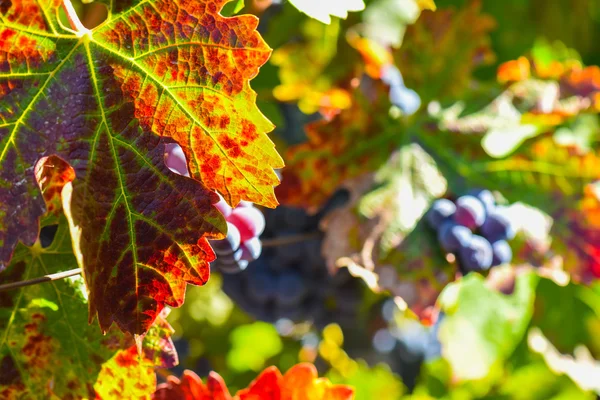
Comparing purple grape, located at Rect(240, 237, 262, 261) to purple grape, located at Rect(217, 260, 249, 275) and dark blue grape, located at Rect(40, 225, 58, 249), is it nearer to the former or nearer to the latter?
purple grape, located at Rect(217, 260, 249, 275)

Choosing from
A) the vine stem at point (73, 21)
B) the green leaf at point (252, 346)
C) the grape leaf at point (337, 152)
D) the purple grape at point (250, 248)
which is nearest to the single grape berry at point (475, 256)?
the grape leaf at point (337, 152)

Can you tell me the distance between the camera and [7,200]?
51cm

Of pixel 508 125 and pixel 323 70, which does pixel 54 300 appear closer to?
pixel 508 125

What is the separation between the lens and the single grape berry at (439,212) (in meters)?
0.91

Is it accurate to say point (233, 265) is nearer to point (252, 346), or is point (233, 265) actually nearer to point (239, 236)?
point (239, 236)

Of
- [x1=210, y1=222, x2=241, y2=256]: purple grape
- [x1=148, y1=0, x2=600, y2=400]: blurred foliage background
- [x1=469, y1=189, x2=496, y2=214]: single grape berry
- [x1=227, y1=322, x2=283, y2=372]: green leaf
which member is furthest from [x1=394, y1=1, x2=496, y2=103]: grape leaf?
[x1=227, y1=322, x2=283, y2=372]: green leaf

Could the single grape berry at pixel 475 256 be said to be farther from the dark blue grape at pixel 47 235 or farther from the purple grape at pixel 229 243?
the dark blue grape at pixel 47 235

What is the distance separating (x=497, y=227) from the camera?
940 millimetres

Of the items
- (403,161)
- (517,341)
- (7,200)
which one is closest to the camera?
(7,200)

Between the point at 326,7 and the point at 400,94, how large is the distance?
40cm

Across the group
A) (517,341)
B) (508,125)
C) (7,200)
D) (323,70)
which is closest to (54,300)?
(7,200)

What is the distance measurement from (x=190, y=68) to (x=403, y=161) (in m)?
0.50

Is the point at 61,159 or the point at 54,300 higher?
the point at 61,159

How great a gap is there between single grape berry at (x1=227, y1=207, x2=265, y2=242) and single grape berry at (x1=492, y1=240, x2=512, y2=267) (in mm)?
363
